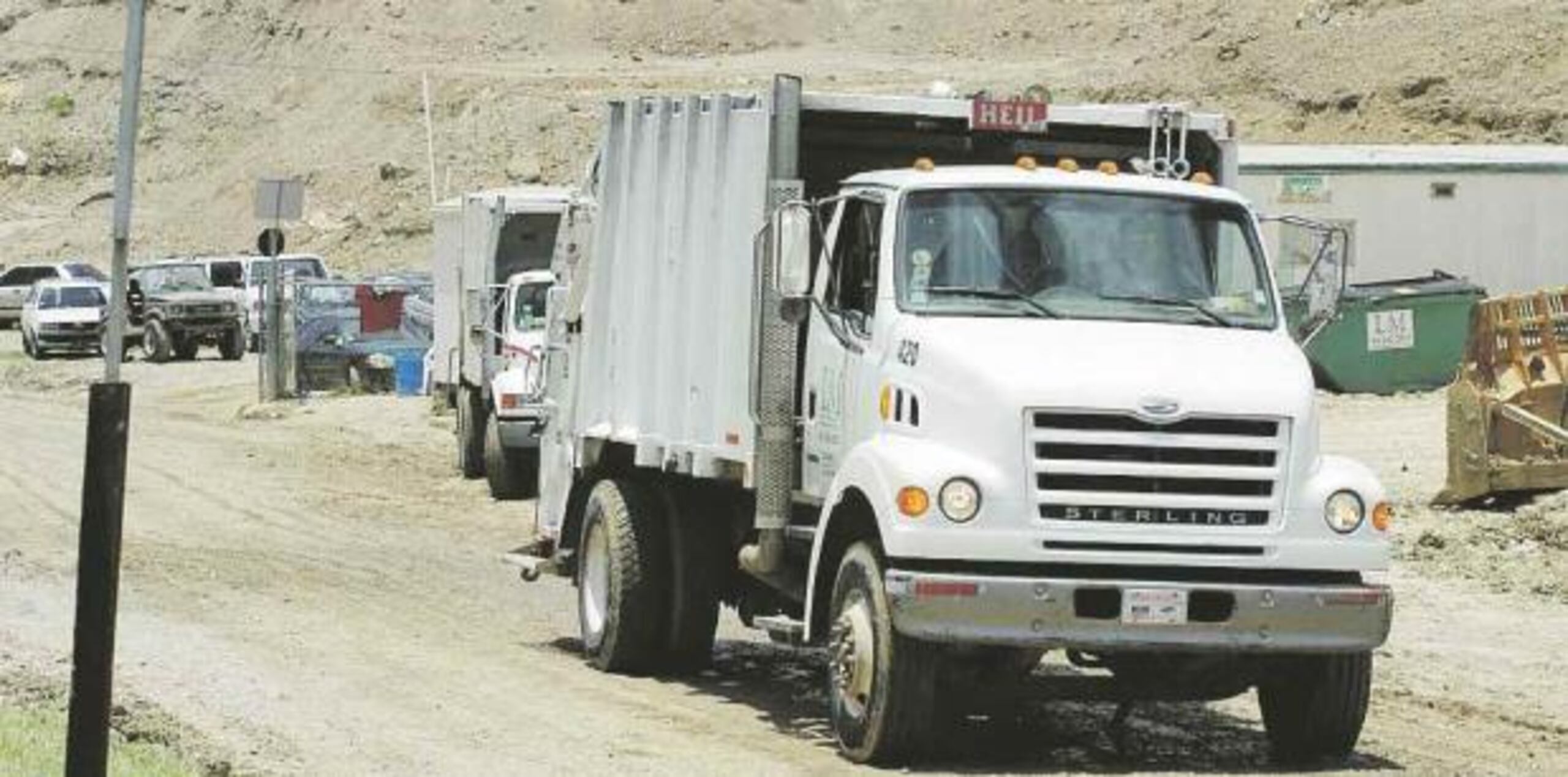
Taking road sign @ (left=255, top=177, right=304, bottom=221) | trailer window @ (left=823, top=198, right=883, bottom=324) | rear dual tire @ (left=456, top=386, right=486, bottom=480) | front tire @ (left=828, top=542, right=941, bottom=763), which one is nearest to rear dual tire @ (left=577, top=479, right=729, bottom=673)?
trailer window @ (left=823, top=198, right=883, bottom=324)

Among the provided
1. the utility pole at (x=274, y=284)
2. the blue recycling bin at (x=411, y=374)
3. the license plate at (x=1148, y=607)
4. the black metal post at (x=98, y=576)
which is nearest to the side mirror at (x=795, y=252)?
the license plate at (x=1148, y=607)

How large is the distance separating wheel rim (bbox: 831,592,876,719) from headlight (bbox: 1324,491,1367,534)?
189 cm

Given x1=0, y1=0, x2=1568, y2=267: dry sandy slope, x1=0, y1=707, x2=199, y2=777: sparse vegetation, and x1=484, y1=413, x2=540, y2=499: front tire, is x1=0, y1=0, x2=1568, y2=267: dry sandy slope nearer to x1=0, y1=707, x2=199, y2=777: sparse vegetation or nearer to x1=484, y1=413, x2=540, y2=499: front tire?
x1=484, y1=413, x2=540, y2=499: front tire

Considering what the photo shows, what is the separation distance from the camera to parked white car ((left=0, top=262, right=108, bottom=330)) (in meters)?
66.2

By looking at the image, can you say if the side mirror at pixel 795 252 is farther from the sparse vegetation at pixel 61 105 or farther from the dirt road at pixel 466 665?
the sparse vegetation at pixel 61 105

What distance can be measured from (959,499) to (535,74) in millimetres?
67003

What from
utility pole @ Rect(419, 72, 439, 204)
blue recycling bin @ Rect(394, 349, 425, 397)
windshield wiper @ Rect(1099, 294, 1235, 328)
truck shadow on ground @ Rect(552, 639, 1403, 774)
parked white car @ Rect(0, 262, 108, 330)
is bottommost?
truck shadow on ground @ Rect(552, 639, 1403, 774)

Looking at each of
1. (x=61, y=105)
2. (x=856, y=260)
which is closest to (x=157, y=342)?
(x=61, y=105)

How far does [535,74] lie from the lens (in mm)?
78125

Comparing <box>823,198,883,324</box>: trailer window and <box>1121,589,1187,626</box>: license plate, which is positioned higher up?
<box>823,198,883,324</box>: trailer window

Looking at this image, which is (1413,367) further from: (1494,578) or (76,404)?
(76,404)

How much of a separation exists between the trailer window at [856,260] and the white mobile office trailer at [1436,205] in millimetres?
24319

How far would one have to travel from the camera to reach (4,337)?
66125 mm

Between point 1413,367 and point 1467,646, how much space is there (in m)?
17.1
